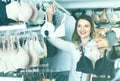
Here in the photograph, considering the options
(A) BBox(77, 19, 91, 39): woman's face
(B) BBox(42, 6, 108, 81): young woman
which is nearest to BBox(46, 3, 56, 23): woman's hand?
(B) BBox(42, 6, 108, 81): young woman

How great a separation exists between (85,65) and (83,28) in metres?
0.17

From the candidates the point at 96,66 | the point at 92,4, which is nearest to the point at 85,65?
the point at 96,66

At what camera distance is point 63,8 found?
51.9 inches

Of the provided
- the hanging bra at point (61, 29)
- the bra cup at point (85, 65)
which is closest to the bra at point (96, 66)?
the bra cup at point (85, 65)

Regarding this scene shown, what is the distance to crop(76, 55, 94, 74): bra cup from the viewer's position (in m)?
1.31

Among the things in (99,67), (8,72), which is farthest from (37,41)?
(99,67)

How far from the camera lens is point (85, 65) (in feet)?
4.31

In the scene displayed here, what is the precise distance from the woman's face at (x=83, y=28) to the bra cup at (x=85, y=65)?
0.10m

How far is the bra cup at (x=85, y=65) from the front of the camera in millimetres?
1307

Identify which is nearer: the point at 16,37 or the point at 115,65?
the point at 115,65

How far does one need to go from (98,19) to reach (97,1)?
8 centimetres

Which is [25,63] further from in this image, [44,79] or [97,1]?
[97,1]

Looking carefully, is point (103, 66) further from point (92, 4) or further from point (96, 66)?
point (92, 4)

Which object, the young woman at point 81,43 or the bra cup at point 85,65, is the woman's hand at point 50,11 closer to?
the young woman at point 81,43
